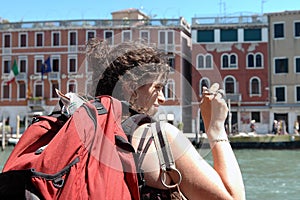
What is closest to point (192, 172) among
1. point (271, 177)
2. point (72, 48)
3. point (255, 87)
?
point (271, 177)

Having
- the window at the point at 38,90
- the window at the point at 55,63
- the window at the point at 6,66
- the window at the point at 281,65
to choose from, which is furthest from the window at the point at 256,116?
the window at the point at 6,66

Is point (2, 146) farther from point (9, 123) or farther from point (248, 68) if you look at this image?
point (248, 68)

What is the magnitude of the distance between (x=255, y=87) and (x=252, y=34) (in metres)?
2.24

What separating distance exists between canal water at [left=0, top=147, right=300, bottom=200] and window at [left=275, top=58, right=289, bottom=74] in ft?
21.2

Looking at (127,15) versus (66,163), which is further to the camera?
(127,15)

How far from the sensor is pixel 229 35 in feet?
64.2

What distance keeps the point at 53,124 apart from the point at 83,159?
0.14 metres

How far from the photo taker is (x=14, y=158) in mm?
786

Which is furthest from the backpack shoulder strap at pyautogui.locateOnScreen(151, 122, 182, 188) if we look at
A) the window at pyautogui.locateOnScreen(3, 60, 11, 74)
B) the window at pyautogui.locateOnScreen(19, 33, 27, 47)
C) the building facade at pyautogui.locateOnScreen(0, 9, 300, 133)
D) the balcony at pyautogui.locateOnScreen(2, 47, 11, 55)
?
the balcony at pyautogui.locateOnScreen(2, 47, 11, 55)

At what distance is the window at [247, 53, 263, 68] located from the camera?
63.7 feet

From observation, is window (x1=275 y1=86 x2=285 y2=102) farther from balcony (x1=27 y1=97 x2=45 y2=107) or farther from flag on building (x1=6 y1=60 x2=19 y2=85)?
flag on building (x1=6 y1=60 x2=19 y2=85)

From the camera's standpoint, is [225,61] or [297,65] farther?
[225,61]

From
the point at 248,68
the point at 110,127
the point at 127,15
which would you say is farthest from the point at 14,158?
the point at 127,15

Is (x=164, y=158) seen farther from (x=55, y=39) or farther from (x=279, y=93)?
(x=55, y=39)
